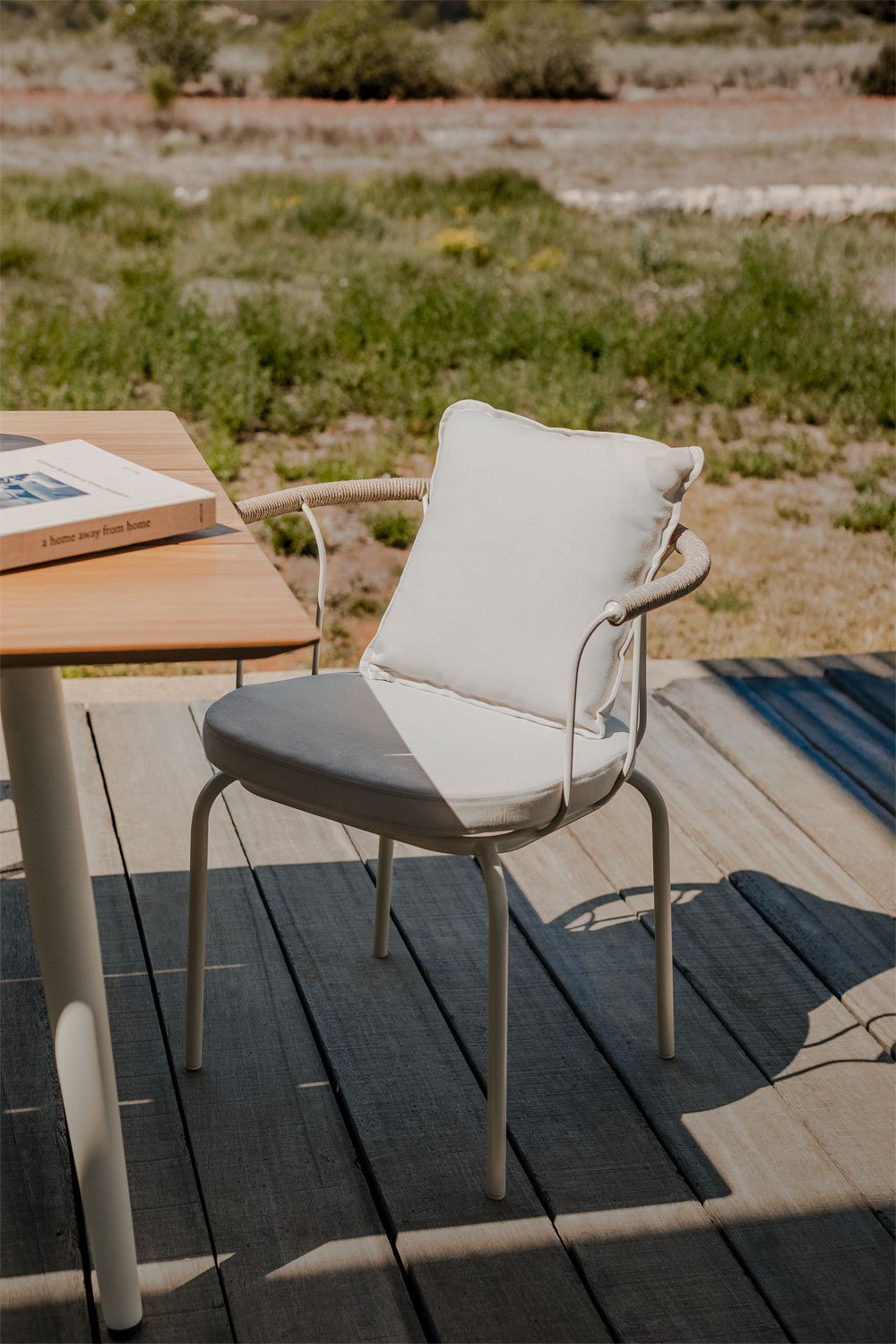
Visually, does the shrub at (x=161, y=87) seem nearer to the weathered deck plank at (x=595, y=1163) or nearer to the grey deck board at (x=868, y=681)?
the grey deck board at (x=868, y=681)

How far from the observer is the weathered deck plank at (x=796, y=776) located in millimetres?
2355

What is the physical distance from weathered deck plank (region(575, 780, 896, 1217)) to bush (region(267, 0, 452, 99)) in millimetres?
3460

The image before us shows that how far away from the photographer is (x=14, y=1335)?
1348 millimetres

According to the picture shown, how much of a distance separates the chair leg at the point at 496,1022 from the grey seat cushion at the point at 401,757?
0.05 metres

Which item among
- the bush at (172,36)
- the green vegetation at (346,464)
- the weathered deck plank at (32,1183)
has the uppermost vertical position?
the bush at (172,36)

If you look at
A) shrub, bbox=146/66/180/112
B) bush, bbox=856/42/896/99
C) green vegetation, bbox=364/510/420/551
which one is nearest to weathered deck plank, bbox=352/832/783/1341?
green vegetation, bbox=364/510/420/551

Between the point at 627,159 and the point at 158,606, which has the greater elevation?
the point at 158,606

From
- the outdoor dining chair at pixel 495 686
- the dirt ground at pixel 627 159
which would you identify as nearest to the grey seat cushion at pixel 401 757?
the outdoor dining chair at pixel 495 686

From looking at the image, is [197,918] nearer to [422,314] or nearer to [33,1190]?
[33,1190]

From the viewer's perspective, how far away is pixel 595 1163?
161 cm

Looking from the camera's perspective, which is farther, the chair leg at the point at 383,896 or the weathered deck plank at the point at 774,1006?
the chair leg at the point at 383,896

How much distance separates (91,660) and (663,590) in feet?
2.37

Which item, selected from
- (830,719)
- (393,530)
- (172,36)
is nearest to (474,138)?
(172,36)

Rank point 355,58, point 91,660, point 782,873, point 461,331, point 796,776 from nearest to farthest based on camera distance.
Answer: point 91,660 < point 782,873 < point 796,776 < point 355,58 < point 461,331
